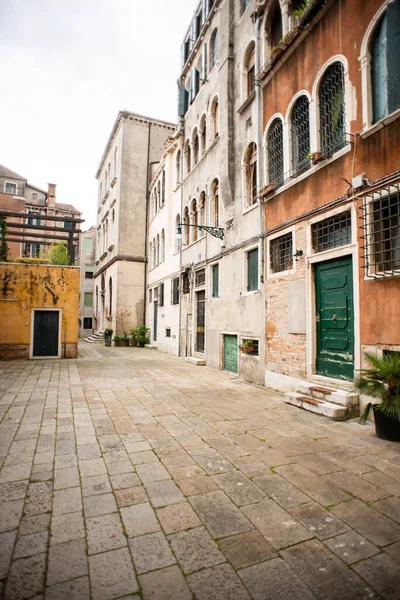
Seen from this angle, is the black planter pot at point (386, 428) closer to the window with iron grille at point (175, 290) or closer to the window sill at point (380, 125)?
the window sill at point (380, 125)

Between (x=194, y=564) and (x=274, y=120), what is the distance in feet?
30.5

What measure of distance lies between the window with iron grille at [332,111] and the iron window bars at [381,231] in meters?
1.39

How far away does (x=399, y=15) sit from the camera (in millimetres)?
5262

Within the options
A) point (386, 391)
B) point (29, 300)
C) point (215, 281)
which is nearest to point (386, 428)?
point (386, 391)

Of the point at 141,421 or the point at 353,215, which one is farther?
the point at 353,215

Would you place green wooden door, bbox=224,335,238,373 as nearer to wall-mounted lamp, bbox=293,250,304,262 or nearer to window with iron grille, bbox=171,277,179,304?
A: wall-mounted lamp, bbox=293,250,304,262

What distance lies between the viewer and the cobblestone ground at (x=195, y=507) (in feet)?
6.53

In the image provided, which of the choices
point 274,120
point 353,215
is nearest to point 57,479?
point 353,215

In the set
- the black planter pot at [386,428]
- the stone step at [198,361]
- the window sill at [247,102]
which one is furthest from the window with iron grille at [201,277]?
the black planter pot at [386,428]

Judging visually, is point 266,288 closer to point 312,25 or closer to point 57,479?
point 312,25

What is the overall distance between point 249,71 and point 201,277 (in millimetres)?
7070

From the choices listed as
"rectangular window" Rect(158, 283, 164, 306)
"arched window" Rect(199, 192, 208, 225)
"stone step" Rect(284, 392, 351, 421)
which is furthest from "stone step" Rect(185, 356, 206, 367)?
"rectangular window" Rect(158, 283, 164, 306)

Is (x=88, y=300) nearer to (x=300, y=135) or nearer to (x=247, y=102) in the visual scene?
(x=247, y=102)

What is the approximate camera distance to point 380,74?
566 centimetres
